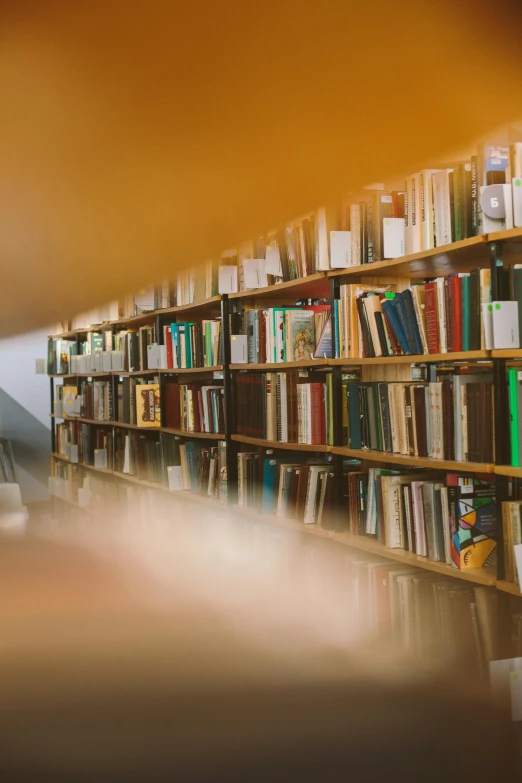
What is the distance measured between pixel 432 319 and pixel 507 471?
40 centimetres

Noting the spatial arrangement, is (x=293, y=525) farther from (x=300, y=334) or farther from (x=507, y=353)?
(x=507, y=353)

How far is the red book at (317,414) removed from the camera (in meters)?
2.12

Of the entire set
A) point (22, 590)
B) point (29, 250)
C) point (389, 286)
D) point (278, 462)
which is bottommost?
point (278, 462)

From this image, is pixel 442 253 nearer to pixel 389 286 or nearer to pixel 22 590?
pixel 389 286

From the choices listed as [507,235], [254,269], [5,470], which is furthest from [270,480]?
[254,269]

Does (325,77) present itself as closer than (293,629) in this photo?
Yes

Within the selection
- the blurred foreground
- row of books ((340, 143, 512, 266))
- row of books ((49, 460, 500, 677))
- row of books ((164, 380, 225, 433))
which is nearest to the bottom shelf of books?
row of books ((49, 460, 500, 677))

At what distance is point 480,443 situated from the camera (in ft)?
5.21

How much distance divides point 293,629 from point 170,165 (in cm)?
39

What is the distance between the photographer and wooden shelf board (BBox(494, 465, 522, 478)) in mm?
1470

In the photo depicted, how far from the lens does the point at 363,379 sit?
213 cm

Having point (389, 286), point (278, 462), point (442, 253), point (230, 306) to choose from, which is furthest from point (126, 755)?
point (230, 306)

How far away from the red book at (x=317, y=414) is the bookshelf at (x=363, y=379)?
0.10 ft

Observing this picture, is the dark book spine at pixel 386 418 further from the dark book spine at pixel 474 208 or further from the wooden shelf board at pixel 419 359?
the dark book spine at pixel 474 208
